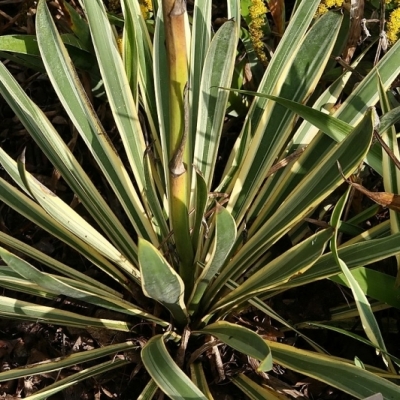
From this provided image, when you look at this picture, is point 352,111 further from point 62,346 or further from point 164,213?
point 62,346

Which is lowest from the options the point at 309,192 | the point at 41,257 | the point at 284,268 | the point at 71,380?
the point at 71,380

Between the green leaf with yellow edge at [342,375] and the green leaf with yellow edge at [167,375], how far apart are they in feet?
0.66

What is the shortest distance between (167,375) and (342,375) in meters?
0.28

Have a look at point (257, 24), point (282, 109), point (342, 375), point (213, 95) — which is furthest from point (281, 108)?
point (342, 375)

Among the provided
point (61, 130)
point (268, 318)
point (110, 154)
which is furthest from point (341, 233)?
point (61, 130)

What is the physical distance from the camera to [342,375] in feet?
3.02

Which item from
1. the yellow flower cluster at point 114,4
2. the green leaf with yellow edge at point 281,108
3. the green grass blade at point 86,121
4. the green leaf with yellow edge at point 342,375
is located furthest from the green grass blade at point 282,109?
the yellow flower cluster at point 114,4

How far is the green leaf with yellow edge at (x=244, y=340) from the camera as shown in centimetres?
80

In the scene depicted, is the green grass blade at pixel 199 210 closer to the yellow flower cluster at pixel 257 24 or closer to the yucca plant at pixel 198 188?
the yucca plant at pixel 198 188

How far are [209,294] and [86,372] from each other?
0.28 meters

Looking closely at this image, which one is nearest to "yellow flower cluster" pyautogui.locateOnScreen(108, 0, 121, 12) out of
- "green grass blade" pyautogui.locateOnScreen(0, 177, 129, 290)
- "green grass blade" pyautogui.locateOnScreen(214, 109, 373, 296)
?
"green grass blade" pyautogui.locateOnScreen(0, 177, 129, 290)

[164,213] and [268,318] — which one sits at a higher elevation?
[164,213]

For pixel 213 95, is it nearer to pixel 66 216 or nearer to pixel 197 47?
pixel 197 47

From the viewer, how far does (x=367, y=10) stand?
1.49m
